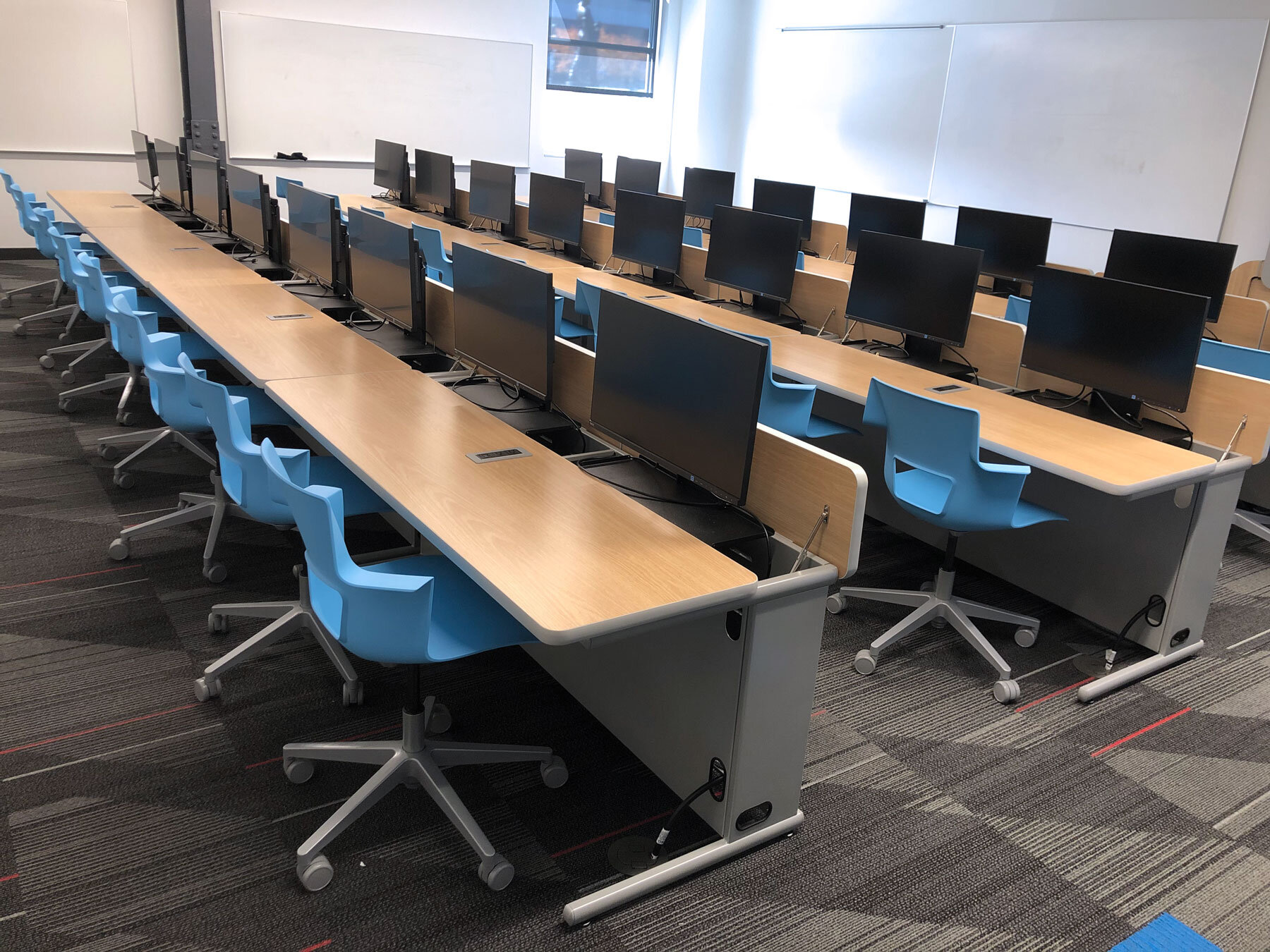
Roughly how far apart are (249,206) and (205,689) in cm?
315

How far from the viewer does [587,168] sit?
25.3ft

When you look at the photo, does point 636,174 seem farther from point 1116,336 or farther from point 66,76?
point 1116,336

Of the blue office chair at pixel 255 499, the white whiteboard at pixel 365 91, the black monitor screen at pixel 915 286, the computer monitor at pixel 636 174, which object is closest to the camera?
the blue office chair at pixel 255 499

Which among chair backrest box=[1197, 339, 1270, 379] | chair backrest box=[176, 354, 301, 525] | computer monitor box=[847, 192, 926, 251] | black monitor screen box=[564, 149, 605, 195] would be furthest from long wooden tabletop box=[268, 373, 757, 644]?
black monitor screen box=[564, 149, 605, 195]

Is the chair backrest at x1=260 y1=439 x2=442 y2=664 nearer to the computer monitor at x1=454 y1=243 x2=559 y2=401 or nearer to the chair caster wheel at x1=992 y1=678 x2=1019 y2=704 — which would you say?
Result: the computer monitor at x1=454 y1=243 x2=559 y2=401

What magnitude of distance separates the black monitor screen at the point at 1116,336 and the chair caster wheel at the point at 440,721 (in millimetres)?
2288

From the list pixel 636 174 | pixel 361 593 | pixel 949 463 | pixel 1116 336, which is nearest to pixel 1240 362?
pixel 1116 336

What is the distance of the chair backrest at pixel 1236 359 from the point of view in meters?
3.54

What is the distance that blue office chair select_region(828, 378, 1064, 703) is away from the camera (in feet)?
8.98

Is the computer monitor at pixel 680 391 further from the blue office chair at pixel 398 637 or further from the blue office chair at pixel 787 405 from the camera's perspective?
the blue office chair at pixel 787 405

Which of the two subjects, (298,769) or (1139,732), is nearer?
(298,769)

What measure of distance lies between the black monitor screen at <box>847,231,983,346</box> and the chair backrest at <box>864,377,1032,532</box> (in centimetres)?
74

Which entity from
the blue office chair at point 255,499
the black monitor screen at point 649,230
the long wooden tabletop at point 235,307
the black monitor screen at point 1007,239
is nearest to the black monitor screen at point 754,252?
the black monitor screen at point 649,230

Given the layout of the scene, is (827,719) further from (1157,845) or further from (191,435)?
(191,435)
